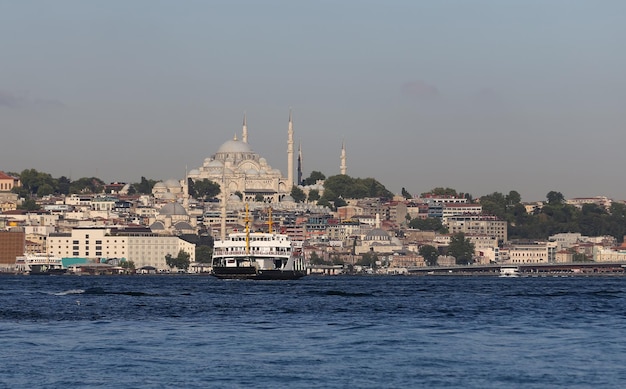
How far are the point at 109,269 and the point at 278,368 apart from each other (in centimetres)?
13804

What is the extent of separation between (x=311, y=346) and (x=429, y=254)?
6301 inches

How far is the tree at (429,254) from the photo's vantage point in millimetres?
192875

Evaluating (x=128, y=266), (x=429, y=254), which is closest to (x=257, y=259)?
(x=128, y=266)

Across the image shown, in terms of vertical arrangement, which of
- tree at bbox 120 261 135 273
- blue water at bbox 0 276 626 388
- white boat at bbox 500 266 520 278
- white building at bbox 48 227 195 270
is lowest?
blue water at bbox 0 276 626 388

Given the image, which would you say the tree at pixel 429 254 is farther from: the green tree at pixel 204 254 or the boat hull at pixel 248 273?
the boat hull at pixel 248 273

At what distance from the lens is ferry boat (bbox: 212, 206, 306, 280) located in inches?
3935

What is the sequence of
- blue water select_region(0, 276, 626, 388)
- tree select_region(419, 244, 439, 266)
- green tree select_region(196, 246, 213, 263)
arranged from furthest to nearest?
tree select_region(419, 244, 439, 266) < green tree select_region(196, 246, 213, 263) < blue water select_region(0, 276, 626, 388)

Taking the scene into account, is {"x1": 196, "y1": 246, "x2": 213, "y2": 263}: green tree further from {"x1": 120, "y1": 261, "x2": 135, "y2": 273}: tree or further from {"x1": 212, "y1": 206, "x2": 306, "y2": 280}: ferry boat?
{"x1": 212, "y1": 206, "x2": 306, "y2": 280}: ferry boat

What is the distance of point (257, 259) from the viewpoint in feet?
337

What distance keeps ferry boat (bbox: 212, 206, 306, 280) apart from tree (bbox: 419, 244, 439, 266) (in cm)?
8479

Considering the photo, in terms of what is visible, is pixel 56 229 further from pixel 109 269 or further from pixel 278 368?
pixel 278 368

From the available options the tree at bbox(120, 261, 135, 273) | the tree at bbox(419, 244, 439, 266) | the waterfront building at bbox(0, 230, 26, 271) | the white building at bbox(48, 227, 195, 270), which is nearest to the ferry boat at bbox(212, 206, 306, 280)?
the tree at bbox(120, 261, 135, 273)

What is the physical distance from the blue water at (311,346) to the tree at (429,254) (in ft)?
461

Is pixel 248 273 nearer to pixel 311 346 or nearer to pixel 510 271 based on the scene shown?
pixel 510 271
